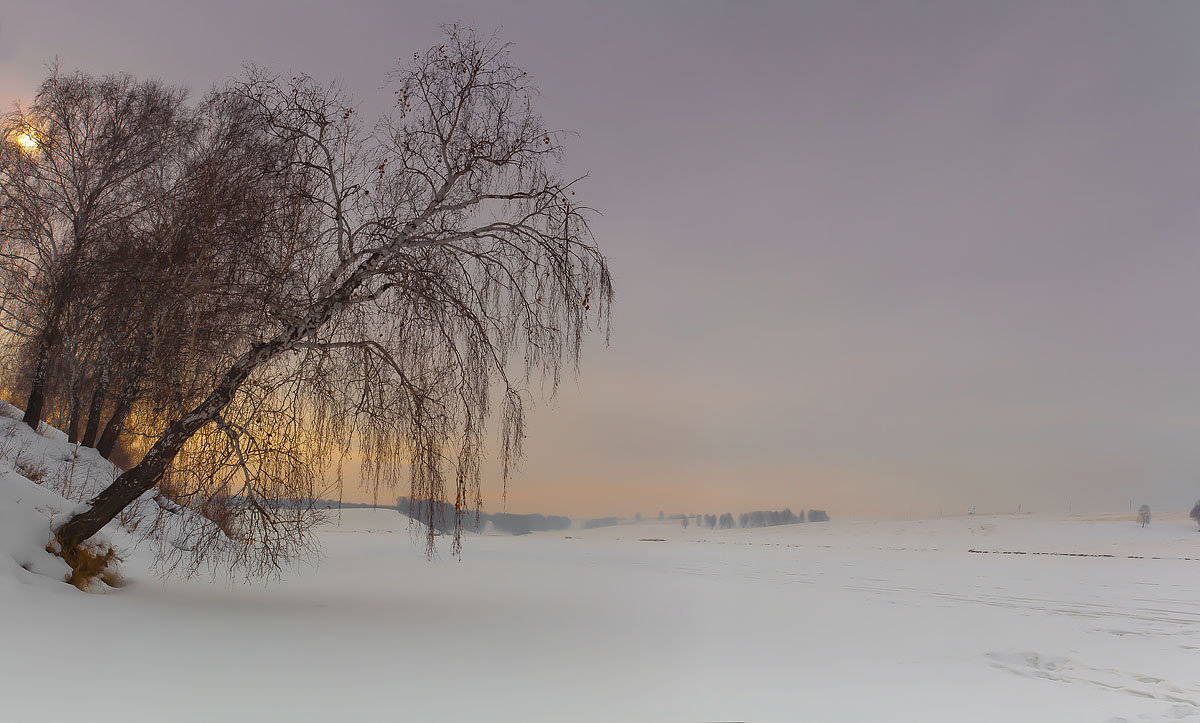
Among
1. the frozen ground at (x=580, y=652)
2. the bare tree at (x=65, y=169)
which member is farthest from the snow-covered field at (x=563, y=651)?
the bare tree at (x=65, y=169)

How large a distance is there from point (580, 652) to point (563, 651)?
139mm

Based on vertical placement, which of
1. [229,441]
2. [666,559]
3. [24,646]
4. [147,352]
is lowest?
[666,559]

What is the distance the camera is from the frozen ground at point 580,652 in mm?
3789

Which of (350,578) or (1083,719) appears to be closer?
(1083,719)

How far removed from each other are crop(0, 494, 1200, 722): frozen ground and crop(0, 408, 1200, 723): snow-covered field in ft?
0.08

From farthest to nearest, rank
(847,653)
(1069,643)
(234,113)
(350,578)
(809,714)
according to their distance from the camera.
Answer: (350,578), (234,113), (1069,643), (847,653), (809,714)

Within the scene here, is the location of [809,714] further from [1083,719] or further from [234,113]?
[234,113]

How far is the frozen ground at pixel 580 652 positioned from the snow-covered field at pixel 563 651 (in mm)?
24

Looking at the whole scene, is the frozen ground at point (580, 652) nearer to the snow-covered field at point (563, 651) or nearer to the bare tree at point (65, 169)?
the snow-covered field at point (563, 651)

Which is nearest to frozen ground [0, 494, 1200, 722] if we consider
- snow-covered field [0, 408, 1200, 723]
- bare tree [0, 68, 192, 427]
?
snow-covered field [0, 408, 1200, 723]

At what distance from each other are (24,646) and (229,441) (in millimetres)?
2272

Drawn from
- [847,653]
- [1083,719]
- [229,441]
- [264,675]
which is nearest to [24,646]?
[264,675]

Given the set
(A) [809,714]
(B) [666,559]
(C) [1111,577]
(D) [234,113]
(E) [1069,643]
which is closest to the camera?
(A) [809,714]

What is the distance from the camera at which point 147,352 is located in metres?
6.82
